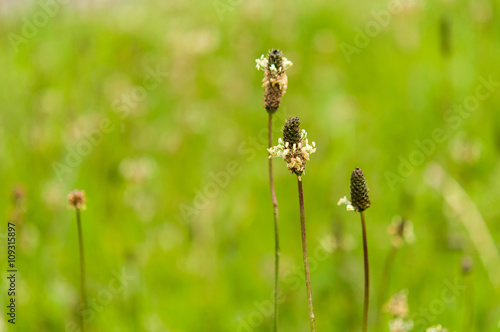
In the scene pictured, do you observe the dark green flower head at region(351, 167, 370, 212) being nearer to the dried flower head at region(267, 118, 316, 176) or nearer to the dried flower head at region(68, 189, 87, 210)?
the dried flower head at region(267, 118, 316, 176)

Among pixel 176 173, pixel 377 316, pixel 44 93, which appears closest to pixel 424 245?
pixel 377 316

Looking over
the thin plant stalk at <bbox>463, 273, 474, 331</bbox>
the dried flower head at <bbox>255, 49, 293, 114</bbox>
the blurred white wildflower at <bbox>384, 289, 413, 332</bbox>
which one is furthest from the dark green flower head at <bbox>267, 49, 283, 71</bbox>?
the thin plant stalk at <bbox>463, 273, 474, 331</bbox>

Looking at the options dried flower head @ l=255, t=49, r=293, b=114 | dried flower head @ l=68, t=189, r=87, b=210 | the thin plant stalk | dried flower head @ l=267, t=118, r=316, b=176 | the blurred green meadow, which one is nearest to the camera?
dried flower head @ l=267, t=118, r=316, b=176

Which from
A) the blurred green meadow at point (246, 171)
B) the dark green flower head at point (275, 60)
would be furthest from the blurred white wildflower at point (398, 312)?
the dark green flower head at point (275, 60)

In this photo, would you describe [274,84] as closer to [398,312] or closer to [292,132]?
[292,132]

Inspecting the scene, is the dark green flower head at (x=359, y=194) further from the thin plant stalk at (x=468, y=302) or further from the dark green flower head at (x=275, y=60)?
the thin plant stalk at (x=468, y=302)
